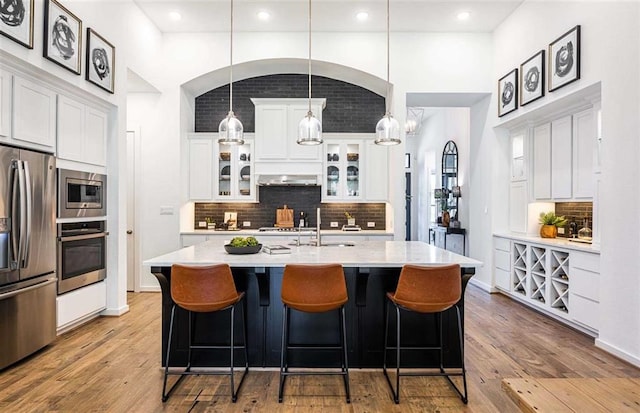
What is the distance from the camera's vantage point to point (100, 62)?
167 inches

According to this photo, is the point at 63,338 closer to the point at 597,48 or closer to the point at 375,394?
the point at 375,394

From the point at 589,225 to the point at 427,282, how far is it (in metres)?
3.23

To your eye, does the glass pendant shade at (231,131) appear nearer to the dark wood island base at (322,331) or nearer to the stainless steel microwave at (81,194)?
the dark wood island base at (322,331)

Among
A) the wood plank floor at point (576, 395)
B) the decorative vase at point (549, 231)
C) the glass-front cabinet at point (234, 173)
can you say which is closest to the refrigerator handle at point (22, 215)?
the glass-front cabinet at point (234, 173)

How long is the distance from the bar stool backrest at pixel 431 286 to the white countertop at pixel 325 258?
0.63ft

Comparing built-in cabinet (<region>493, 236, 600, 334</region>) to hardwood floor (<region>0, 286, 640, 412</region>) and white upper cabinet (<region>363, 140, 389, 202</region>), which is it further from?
white upper cabinet (<region>363, 140, 389, 202</region>)

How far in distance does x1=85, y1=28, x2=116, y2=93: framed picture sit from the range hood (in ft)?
8.08

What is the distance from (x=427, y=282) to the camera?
261 centimetres

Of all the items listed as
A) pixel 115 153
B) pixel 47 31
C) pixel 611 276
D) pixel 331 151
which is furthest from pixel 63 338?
pixel 611 276

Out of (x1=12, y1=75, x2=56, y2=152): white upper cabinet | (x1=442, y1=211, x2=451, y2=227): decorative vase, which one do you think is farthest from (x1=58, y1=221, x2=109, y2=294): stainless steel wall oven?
(x1=442, y1=211, x2=451, y2=227): decorative vase

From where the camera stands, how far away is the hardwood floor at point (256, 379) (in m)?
2.57

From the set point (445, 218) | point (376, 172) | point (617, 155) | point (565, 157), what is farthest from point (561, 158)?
point (445, 218)

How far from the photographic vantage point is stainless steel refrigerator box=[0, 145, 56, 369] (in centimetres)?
296

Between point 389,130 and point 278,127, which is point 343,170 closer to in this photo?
point 278,127
